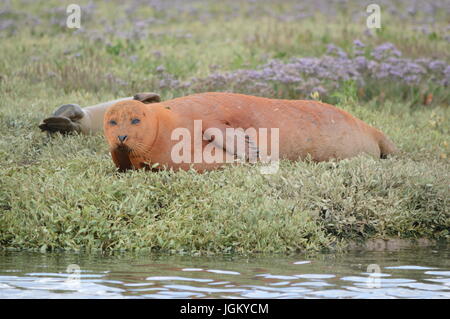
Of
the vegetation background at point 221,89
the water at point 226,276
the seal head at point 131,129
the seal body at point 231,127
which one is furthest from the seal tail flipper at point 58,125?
the water at point 226,276

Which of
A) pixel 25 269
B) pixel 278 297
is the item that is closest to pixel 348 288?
pixel 278 297

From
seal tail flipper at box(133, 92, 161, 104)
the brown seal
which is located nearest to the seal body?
seal tail flipper at box(133, 92, 161, 104)

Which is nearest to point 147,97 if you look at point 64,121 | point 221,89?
point 64,121

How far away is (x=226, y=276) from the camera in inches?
249

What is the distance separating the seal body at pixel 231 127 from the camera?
8312mm

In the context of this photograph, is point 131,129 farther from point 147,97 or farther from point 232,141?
point 147,97

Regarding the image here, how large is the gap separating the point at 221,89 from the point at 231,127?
4.09 meters

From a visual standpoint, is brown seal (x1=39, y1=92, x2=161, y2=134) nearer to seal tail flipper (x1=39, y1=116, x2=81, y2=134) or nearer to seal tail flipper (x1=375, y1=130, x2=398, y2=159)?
seal tail flipper (x1=39, y1=116, x2=81, y2=134)

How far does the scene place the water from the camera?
5.80m

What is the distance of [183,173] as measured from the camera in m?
8.30

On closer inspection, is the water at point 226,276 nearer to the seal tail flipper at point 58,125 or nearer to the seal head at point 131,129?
the seal head at point 131,129

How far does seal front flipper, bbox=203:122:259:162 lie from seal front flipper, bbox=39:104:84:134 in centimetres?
231

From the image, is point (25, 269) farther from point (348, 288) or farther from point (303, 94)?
point (303, 94)

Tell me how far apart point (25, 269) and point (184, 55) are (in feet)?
31.8
